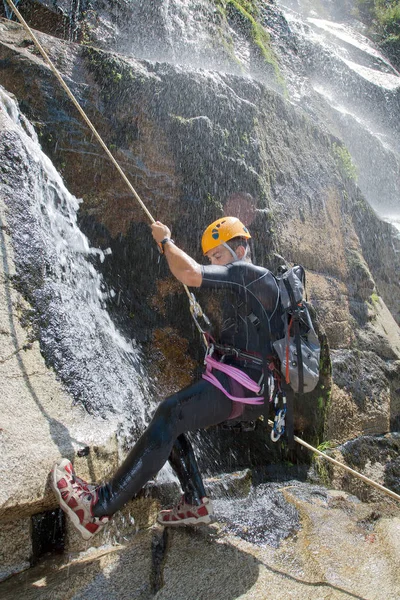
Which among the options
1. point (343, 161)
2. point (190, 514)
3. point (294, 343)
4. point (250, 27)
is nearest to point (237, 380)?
point (294, 343)

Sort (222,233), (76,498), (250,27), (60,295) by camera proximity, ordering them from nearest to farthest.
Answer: (76,498)
(222,233)
(60,295)
(250,27)

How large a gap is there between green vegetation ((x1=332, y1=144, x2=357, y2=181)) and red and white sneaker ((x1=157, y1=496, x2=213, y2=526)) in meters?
8.07

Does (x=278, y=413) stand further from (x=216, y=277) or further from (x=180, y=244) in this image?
(x=180, y=244)

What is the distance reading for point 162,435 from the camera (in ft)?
10.8

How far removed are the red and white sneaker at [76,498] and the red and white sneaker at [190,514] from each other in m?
0.63

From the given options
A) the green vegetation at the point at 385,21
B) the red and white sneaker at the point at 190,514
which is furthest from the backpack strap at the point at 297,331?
the green vegetation at the point at 385,21

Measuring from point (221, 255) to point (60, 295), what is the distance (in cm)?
144

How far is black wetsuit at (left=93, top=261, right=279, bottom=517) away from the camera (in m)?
3.25

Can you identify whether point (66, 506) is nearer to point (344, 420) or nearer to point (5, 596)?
point (5, 596)

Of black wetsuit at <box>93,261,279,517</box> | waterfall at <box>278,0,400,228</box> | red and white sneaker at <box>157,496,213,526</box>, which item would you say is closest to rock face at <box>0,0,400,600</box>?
red and white sneaker at <box>157,496,213,526</box>

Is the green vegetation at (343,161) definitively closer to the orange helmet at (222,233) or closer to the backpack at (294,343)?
the orange helmet at (222,233)

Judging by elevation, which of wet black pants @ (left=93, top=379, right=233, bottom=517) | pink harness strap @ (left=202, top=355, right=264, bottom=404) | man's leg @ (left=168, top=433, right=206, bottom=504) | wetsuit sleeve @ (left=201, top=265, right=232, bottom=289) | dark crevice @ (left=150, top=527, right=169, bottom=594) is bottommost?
dark crevice @ (left=150, top=527, right=169, bottom=594)

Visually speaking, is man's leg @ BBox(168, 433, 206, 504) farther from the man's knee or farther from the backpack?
the backpack

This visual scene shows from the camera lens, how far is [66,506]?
10.2 ft
